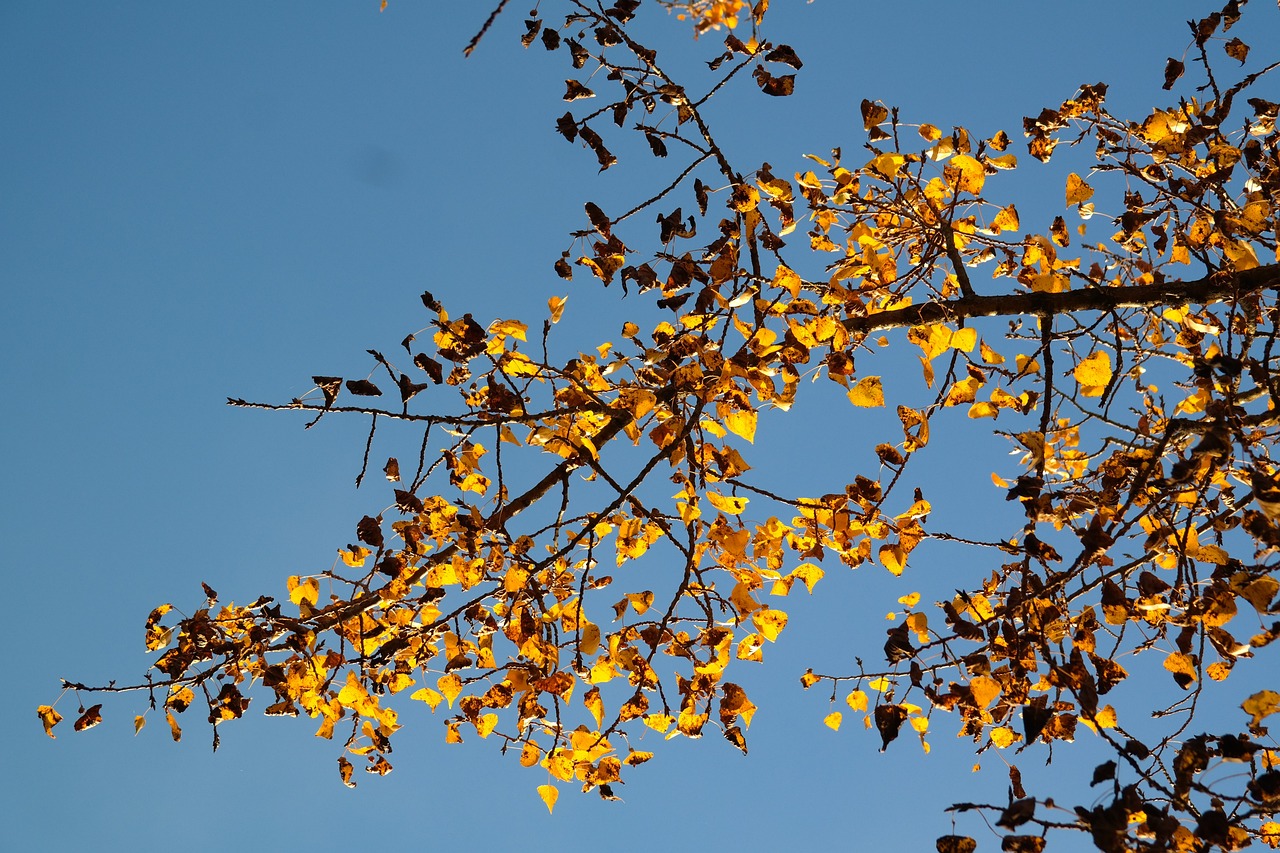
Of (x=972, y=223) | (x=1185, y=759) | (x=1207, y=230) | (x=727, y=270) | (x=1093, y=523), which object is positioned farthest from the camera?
(x=972, y=223)

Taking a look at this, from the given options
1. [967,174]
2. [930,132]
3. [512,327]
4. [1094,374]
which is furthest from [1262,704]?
[512,327]

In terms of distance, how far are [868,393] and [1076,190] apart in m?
0.86

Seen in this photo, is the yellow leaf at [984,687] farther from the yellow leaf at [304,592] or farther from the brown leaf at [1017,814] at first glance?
the yellow leaf at [304,592]

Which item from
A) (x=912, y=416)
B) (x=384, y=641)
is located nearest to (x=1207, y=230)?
(x=912, y=416)

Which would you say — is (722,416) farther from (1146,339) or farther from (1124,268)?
(1146,339)

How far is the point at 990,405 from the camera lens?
2.50 metres

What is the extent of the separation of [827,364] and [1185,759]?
1219 millimetres

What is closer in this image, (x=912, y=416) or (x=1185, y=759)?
(x=1185, y=759)

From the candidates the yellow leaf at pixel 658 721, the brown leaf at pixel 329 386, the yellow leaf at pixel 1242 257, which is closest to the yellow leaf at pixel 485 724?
the yellow leaf at pixel 658 721

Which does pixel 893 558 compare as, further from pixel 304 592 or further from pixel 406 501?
pixel 304 592

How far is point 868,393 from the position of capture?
2221 millimetres

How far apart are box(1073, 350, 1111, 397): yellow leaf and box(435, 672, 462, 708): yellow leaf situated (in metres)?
2.01

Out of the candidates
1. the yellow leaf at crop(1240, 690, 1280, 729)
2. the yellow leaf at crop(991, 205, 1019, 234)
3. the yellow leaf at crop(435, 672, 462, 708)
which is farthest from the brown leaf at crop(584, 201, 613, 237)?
the yellow leaf at crop(1240, 690, 1280, 729)

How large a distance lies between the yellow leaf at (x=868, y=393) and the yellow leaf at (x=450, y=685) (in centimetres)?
147
